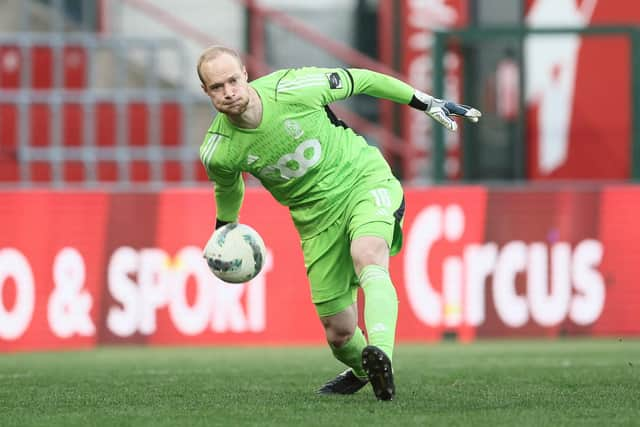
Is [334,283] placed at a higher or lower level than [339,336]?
higher

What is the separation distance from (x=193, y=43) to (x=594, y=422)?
12626mm

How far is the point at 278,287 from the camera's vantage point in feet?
41.3

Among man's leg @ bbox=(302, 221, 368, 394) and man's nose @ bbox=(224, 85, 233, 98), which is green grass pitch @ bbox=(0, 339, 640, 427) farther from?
man's nose @ bbox=(224, 85, 233, 98)

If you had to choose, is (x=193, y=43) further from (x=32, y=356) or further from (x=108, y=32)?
(x=32, y=356)

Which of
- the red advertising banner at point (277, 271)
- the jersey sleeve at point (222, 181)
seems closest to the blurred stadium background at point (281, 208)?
the red advertising banner at point (277, 271)

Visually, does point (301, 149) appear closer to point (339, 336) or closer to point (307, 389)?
point (339, 336)

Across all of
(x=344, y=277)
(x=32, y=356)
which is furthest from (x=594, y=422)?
(x=32, y=356)

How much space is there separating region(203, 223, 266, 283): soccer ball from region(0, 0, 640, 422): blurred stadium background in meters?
5.23

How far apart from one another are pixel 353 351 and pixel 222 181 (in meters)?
1.09

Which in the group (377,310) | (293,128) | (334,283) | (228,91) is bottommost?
(377,310)

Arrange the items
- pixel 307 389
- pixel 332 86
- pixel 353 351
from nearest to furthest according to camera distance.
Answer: pixel 332 86 → pixel 353 351 → pixel 307 389

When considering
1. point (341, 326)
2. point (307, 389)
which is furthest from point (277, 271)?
point (341, 326)

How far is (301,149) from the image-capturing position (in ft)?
23.3

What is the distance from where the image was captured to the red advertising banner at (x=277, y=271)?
12391 mm
